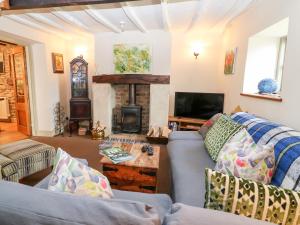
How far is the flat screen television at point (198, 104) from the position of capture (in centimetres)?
385

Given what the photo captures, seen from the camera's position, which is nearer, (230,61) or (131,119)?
(230,61)

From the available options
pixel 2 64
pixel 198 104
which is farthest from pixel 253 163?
pixel 2 64

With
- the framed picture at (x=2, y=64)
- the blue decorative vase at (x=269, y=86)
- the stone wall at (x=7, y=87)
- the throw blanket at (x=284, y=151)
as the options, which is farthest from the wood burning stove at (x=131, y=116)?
the framed picture at (x=2, y=64)

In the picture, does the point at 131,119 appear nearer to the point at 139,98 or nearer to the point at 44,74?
the point at 139,98

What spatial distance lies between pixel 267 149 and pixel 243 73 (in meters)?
2.11

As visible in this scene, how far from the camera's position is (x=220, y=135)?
6.42 ft

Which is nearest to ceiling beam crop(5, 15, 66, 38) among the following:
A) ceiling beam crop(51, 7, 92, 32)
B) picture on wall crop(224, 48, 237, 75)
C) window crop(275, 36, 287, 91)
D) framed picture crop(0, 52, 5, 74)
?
ceiling beam crop(51, 7, 92, 32)

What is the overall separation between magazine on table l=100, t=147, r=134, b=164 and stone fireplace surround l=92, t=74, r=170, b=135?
2.11m

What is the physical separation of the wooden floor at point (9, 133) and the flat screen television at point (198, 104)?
3.46 m

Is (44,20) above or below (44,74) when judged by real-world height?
above

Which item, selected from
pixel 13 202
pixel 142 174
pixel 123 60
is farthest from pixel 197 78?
pixel 13 202

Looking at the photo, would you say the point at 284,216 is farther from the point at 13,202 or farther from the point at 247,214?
the point at 13,202

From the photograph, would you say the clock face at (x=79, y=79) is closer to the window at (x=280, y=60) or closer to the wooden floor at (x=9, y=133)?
the wooden floor at (x=9, y=133)

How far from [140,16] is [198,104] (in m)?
2.01
